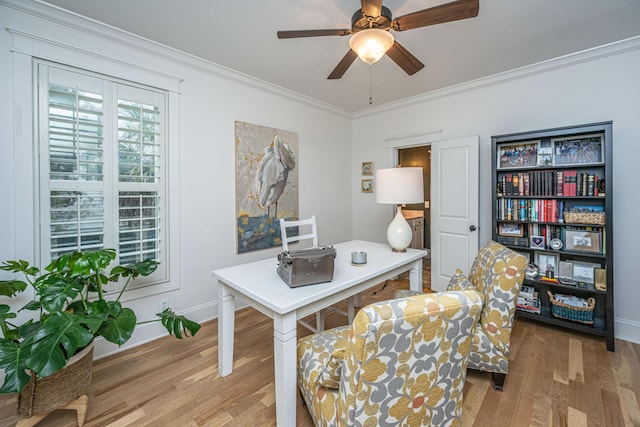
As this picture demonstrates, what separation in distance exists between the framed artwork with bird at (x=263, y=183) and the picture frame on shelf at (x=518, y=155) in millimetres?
2298

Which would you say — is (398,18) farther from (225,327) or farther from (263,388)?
(263,388)

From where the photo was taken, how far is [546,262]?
2604 mm

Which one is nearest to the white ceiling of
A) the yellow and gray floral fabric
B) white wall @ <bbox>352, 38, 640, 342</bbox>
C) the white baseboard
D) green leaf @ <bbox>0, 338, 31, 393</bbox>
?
white wall @ <bbox>352, 38, 640, 342</bbox>

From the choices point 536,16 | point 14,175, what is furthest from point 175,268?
point 536,16

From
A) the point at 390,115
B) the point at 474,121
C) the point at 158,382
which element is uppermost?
the point at 390,115

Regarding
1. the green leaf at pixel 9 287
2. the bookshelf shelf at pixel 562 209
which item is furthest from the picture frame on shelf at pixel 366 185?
the green leaf at pixel 9 287

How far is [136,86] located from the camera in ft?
7.31

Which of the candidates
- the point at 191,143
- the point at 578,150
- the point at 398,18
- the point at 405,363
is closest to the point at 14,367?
the point at 405,363

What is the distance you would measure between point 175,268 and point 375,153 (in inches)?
120

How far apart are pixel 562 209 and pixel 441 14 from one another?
2.19 metres

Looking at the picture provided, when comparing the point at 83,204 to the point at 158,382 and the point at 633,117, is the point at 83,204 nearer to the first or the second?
the point at 158,382

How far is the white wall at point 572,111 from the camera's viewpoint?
230 cm

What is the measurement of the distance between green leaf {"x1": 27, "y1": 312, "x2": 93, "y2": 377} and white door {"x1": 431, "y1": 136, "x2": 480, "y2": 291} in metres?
3.33

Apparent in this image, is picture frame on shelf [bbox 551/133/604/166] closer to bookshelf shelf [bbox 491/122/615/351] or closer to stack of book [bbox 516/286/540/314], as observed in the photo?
bookshelf shelf [bbox 491/122/615/351]
